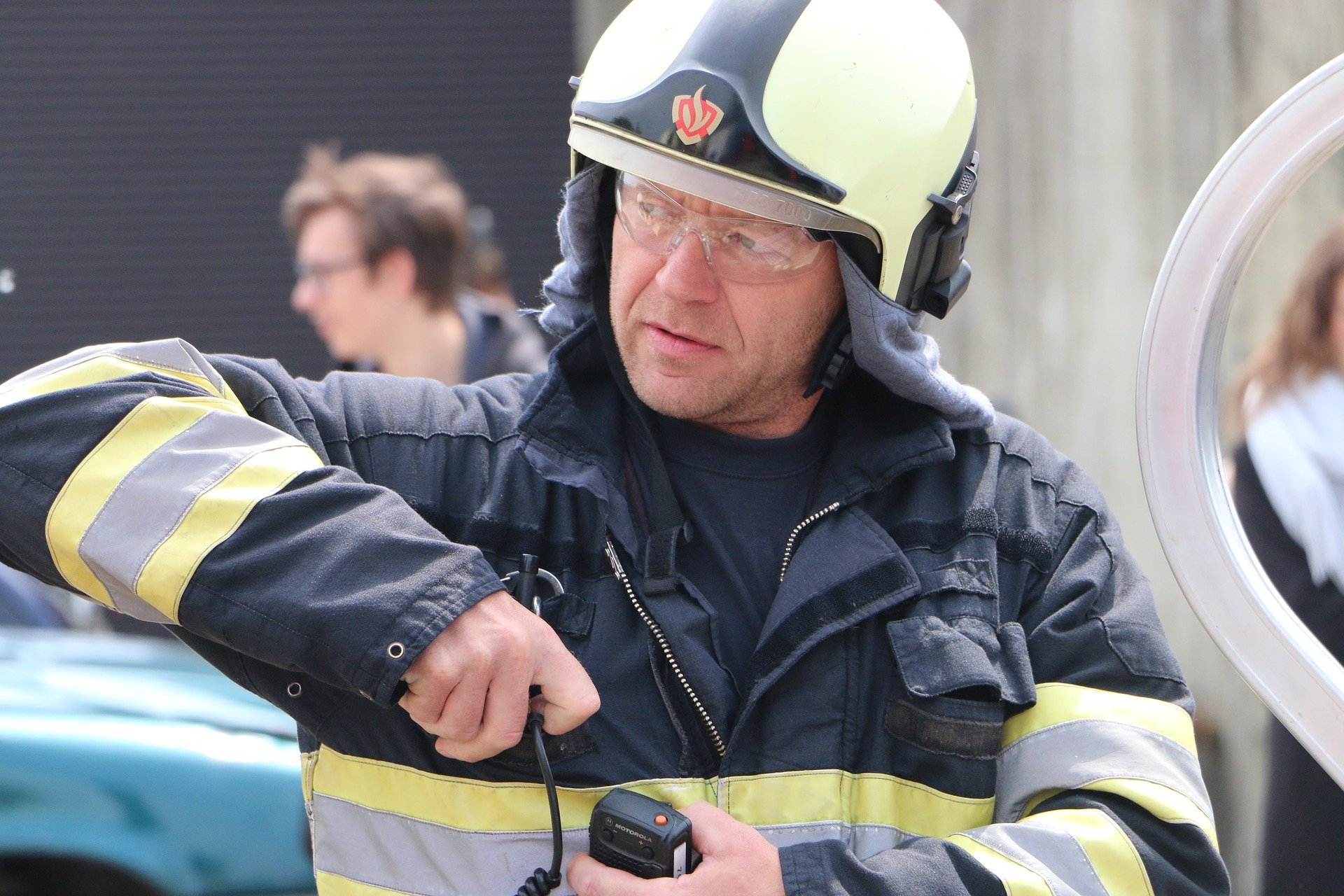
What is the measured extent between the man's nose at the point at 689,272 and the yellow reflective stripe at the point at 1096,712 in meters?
0.64

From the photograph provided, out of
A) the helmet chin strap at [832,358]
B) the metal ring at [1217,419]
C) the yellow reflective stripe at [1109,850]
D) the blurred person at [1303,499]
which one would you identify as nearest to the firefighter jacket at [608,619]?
the yellow reflective stripe at [1109,850]

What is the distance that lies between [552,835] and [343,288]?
10.1 feet

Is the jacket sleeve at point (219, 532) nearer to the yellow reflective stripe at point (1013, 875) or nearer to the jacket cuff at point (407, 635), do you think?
the jacket cuff at point (407, 635)

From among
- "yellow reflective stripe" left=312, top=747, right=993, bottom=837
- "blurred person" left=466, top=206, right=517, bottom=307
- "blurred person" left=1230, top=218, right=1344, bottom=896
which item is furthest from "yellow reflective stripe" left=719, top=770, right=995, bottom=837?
"blurred person" left=466, top=206, right=517, bottom=307

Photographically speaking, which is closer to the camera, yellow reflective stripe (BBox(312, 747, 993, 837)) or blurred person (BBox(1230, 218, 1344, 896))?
yellow reflective stripe (BBox(312, 747, 993, 837))

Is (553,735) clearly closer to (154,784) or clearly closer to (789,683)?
(789,683)

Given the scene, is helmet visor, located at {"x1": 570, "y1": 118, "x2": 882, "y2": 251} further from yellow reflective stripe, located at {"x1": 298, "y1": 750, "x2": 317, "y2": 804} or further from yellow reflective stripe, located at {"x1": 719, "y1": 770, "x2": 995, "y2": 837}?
yellow reflective stripe, located at {"x1": 298, "y1": 750, "x2": 317, "y2": 804}

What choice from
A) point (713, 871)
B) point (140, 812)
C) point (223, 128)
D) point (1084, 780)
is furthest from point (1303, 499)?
point (223, 128)

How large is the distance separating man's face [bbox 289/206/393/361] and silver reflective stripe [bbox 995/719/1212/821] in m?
3.10

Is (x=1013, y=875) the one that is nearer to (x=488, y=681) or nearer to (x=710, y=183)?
(x=488, y=681)

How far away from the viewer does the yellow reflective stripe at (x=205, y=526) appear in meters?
1.52

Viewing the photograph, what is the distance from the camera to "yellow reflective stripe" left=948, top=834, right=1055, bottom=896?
5.22 feet

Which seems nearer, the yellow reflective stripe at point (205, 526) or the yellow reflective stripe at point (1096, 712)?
the yellow reflective stripe at point (205, 526)

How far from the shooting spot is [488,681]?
1518 millimetres
